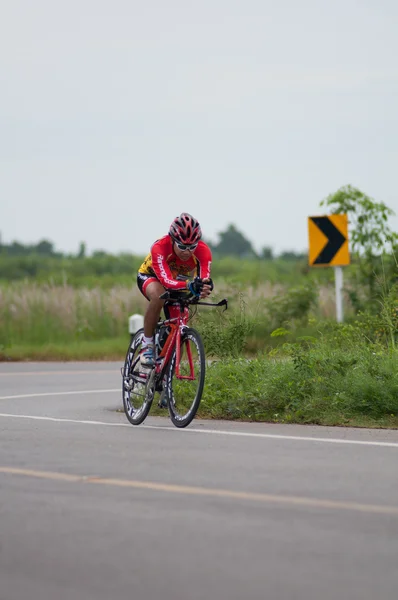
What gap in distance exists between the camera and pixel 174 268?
41.1ft

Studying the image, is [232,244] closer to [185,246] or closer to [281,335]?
[281,335]

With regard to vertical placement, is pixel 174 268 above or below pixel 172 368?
above

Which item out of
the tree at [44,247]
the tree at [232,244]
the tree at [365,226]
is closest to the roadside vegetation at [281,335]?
the tree at [365,226]

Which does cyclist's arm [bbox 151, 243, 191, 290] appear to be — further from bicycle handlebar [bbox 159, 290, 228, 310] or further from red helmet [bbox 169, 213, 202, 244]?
red helmet [bbox 169, 213, 202, 244]

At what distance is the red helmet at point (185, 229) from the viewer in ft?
39.3

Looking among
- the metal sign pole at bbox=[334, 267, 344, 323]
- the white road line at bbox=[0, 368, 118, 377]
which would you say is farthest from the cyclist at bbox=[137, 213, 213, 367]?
the white road line at bbox=[0, 368, 118, 377]

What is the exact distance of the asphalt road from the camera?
18.4 ft

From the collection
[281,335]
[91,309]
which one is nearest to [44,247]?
[91,309]

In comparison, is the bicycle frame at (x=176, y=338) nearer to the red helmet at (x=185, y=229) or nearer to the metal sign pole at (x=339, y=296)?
the red helmet at (x=185, y=229)

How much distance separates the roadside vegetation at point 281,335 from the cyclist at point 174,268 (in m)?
1.33

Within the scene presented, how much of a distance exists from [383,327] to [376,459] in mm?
6148

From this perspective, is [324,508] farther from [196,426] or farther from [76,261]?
[76,261]

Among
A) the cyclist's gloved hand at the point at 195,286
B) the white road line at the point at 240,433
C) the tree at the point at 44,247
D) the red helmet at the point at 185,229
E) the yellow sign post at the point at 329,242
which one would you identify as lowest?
the white road line at the point at 240,433

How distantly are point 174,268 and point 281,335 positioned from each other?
367 inches
